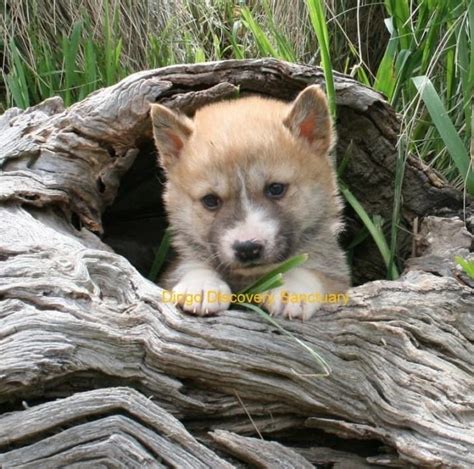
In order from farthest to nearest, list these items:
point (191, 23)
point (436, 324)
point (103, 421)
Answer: point (191, 23)
point (436, 324)
point (103, 421)

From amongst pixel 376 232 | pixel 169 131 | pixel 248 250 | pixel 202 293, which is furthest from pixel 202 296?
pixel 376 232

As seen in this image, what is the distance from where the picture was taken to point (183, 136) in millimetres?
3184

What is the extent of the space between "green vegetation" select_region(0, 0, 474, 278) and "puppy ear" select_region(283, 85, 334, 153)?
20cm

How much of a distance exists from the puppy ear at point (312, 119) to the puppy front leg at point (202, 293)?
2.34 feet

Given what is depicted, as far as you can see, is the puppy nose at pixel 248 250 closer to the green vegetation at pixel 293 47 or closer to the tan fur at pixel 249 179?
the tan fur at pixel 249 179

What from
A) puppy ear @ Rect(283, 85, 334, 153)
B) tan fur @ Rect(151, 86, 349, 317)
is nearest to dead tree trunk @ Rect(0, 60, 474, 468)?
tan fur @ Rect(151, 86, 349, 317)

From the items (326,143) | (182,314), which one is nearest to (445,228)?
(326,143)

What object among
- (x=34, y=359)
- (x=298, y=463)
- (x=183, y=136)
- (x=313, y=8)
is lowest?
(x=298, y=463)

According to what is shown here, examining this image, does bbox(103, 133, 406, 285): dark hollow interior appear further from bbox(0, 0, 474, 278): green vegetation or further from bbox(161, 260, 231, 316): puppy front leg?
bbox(161, 260, 231, 316): puppy front leg

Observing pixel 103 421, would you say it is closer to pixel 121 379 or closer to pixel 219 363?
pixel 121 379

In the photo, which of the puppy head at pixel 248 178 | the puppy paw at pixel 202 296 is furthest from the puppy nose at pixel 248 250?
the puppy paw at pixel 202 296

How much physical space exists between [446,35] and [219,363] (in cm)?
220

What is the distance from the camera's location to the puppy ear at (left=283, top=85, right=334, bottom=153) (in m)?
3.04

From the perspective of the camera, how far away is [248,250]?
2691mm
